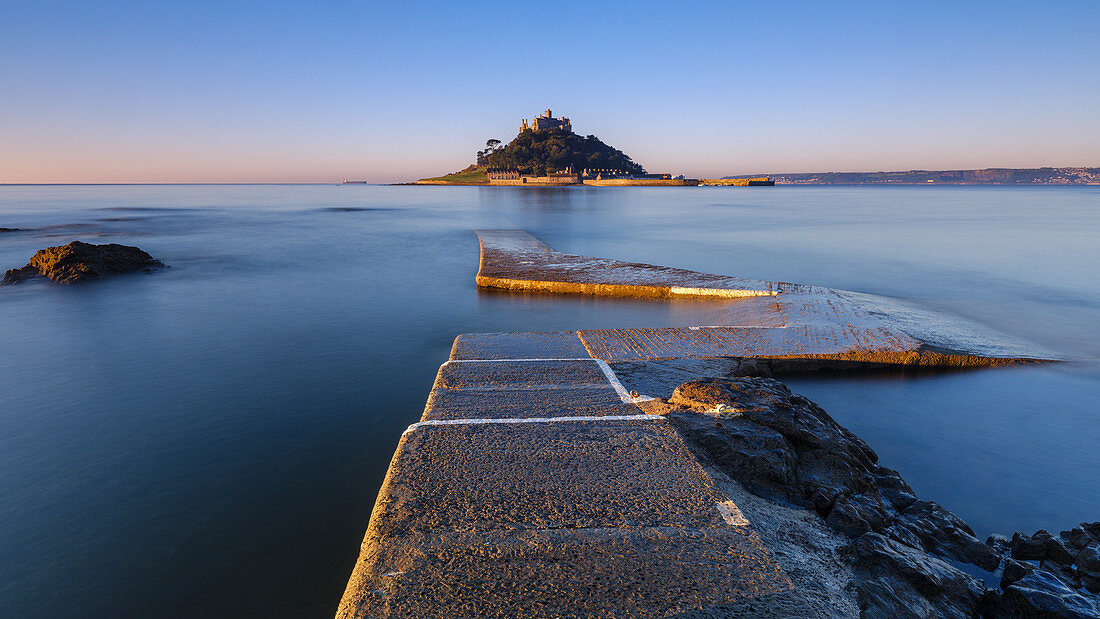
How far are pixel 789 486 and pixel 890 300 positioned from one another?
13942 mm

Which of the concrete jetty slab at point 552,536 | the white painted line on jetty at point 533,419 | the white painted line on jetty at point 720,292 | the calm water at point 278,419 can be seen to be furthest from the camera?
the white painted line on jetty at point 720,292

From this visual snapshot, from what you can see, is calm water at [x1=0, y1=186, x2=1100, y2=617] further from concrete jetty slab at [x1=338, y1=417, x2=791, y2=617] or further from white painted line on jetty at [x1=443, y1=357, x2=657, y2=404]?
concrete jetty slab at [x1=338, y1=417, x2=791, y2=617]

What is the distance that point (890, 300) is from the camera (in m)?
15.7

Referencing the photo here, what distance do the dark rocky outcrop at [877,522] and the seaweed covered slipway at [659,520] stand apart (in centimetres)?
2

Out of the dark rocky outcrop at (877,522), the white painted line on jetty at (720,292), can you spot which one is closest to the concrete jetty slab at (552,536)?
the dark rocky outcrop at (877,522)

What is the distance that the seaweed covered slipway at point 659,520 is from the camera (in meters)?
3.01

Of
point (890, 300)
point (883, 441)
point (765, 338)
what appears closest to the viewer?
point (883, 441)

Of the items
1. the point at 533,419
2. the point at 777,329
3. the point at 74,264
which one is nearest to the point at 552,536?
the point at 533,419

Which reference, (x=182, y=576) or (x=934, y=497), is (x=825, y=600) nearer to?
(x=934, y=497)

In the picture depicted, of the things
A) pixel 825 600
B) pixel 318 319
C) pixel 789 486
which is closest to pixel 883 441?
pixel 789 486

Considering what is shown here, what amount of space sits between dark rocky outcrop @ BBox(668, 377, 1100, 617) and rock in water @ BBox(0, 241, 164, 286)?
70.3 feet

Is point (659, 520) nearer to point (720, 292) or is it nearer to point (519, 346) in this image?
point (519, 346)

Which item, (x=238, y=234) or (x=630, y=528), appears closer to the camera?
(x=630, y=528)

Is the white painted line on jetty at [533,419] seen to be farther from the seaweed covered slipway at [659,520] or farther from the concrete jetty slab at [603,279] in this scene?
the concrete jetty slab at [603,279]
